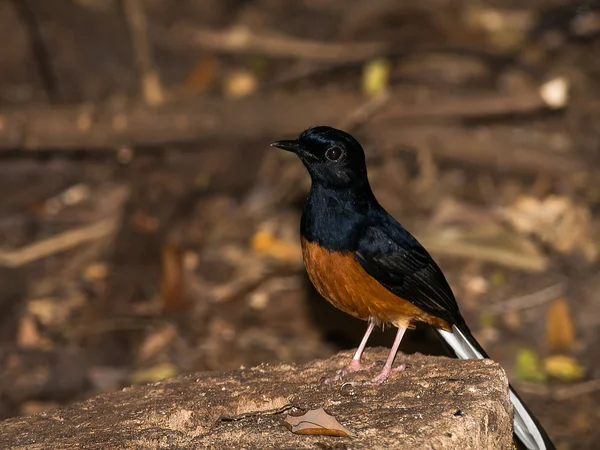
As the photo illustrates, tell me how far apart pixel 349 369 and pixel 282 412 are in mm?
796

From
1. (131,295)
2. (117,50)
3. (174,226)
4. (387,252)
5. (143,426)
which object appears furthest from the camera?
(117,50)

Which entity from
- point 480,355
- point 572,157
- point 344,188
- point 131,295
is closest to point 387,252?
point 344,188

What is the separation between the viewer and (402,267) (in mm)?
5547

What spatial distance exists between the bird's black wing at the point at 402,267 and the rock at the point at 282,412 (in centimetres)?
31

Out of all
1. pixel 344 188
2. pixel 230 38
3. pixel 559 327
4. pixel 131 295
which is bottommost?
pixel 559 327

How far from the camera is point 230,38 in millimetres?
12469

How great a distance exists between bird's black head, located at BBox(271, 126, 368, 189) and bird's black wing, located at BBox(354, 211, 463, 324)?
28 cm

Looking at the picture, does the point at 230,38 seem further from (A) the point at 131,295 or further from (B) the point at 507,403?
(B) the point at 507,403

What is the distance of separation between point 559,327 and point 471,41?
16.7 ft

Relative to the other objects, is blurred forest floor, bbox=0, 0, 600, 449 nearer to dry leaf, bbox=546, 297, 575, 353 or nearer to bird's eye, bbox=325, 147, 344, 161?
dry leaf, bbox=546, 297, 575, 353

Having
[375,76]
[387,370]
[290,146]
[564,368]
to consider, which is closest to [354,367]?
[387,370]

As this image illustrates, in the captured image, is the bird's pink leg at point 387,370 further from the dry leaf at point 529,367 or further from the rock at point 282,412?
the dry leaf at point 529,367

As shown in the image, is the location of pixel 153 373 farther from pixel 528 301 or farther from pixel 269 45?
pixel 269 45

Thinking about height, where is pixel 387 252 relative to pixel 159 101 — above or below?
below
